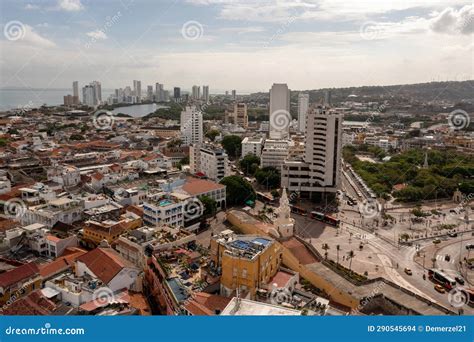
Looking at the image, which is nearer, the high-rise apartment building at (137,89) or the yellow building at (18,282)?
the yellow building at (18,282)

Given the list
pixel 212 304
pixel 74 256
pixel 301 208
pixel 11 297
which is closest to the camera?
pixel 212 304

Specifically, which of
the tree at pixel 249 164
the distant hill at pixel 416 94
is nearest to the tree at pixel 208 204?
the tree at pixel 249 164

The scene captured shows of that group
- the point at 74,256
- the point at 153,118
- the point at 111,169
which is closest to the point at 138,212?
the point at 74,256

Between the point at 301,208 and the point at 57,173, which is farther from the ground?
the point at 57,173

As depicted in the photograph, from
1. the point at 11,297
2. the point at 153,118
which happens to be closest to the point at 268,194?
the point at 11,297

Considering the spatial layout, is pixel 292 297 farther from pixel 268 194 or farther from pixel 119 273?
pixel 268 194

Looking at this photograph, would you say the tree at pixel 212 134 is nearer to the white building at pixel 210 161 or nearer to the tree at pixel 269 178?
the white building at pixel 210 161

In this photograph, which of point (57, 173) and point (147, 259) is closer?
point (147, 259)

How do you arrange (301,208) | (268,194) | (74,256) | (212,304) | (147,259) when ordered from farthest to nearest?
(268,194) → (301,208) → (74,256) → (147,259) → (212,304)

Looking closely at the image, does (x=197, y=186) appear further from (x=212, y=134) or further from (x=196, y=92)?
(x=196, y=92)
